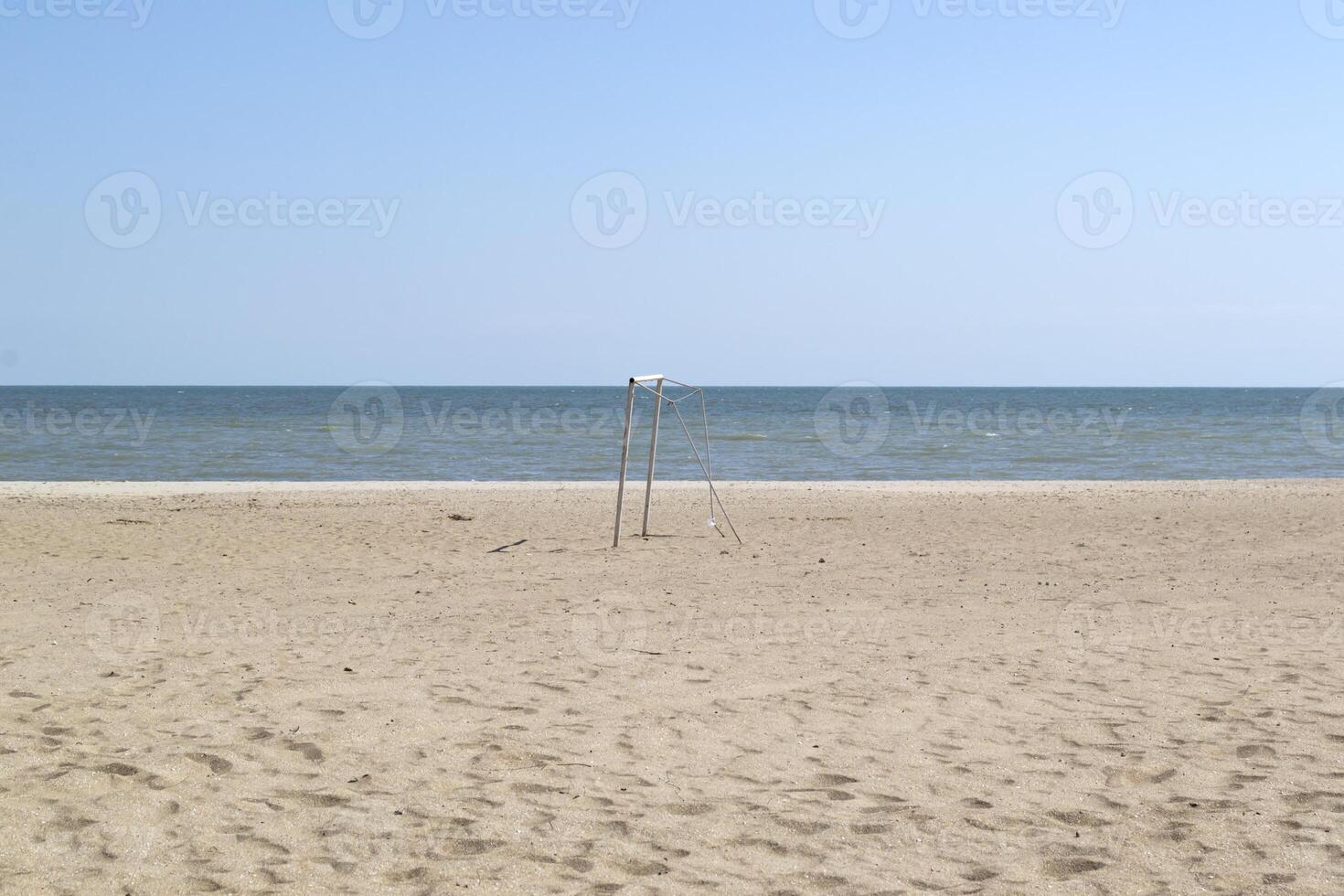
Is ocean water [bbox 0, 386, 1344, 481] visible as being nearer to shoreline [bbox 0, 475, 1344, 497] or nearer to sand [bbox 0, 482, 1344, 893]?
shoreline [bbox 0, 475, 1344, 497]

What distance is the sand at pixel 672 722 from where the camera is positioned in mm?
4070

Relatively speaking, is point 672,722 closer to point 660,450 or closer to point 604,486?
point 604,486

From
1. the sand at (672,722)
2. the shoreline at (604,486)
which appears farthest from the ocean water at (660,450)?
the sand at (672,722)

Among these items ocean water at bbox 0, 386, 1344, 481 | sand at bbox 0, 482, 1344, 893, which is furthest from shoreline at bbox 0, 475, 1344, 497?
sand at bbox 0, 482, 1344, 893

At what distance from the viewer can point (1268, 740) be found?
17.6 feet

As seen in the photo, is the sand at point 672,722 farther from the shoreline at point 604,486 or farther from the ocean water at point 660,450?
the ocean water at point 660,450

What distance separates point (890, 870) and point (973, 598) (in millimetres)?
5567

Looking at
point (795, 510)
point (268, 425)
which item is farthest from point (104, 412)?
point (795, 510)

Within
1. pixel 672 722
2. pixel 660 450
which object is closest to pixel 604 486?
pixel 660 450

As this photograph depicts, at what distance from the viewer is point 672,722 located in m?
5.73

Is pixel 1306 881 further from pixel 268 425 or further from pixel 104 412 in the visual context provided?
pixel 104 412

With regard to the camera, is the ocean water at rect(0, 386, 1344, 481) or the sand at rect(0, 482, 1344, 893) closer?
the sand at rect(0, 482, 1344, 893)

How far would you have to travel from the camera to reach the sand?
13.4 ft

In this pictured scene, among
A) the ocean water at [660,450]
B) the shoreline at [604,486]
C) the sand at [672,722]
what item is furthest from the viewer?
the ocean water at [660,450]
